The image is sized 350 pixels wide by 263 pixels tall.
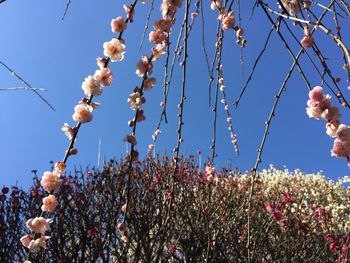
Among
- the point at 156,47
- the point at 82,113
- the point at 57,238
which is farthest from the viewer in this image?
the point at 57,238

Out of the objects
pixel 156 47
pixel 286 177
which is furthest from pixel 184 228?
pixel 286 177

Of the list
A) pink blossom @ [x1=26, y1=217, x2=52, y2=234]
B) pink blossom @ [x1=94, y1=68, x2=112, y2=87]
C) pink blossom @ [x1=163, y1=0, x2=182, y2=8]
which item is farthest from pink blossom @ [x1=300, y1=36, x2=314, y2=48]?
pink blossom @ [x1=26, y1=217, x2=52, y2=234]

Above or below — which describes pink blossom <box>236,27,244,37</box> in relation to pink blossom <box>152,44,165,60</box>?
above

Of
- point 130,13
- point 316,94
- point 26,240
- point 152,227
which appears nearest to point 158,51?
point 130,13

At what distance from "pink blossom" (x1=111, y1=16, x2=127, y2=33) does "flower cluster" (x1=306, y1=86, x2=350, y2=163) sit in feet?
2.52

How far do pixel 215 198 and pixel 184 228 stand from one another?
41.3 inches

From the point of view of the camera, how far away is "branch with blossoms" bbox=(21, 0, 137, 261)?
57.7 inches

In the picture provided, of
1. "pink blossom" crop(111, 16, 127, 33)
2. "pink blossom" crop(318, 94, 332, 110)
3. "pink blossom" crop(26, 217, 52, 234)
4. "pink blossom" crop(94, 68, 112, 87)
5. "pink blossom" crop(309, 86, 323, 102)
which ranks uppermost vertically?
"pink blossom" crop(111, 16, 127, 33)

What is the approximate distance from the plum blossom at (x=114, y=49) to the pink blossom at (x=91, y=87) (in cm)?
14

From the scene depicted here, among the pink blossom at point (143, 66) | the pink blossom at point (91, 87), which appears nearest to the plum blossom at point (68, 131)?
the pink blossom at point (91, 87)

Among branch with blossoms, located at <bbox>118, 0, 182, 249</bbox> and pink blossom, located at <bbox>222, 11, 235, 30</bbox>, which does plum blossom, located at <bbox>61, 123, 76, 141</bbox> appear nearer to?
branch with blossoms, located at <bbox>118, 0, 182, 249</bbox>

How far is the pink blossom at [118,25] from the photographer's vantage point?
1645 mm

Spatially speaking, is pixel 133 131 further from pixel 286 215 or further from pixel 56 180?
pixel 286 215

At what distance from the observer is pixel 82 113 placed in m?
1.46
